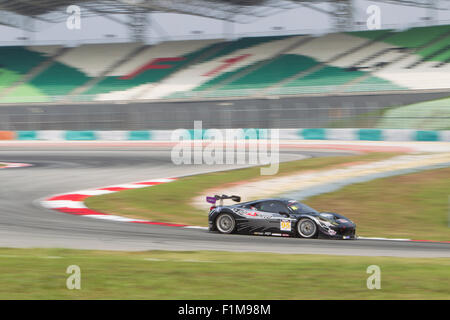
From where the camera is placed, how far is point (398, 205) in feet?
53.5

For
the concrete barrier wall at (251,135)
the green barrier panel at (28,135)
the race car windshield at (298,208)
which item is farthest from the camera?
the green barrier panel at (28,135)

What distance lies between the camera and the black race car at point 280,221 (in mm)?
12086

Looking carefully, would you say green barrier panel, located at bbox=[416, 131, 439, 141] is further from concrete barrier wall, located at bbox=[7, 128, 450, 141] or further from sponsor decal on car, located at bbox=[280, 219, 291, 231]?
A: sponsor decal on car, located at bbox=[280, 219, 291, 231]

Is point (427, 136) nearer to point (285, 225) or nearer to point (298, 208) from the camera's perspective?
point (298, 208)

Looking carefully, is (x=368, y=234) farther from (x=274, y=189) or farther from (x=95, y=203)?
(x=95, y=203)

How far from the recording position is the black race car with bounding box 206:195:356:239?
12.1 meters

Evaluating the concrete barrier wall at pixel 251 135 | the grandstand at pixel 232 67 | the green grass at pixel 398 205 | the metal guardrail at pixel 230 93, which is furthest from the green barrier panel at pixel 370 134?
the green grass at pixel 398 205

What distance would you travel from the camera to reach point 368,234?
13.7 metres

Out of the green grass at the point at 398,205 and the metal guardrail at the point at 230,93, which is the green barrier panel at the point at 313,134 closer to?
the metal guardrail at the point at 230,93

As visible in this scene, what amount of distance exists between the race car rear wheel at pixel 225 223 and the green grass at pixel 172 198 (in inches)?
53.5

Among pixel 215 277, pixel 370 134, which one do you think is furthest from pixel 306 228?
pixel 370 134

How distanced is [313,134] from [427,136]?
22.5 feet

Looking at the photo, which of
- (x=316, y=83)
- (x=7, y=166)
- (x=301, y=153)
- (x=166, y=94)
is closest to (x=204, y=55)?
(x=166, y=94)
